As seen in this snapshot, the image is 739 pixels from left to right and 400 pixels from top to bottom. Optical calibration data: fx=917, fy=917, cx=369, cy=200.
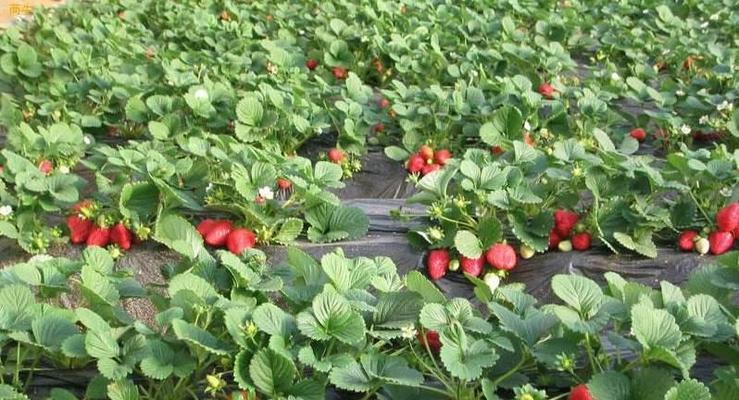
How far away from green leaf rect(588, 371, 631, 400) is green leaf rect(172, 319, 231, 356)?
2.71ft

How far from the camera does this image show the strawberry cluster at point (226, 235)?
3307mm

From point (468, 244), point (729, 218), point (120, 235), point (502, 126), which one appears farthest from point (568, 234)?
point (120, 235)

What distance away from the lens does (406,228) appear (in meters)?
3.56

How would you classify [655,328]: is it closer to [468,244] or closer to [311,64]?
[468,244]

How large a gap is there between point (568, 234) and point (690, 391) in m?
1.52

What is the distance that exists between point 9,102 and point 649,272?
321cm

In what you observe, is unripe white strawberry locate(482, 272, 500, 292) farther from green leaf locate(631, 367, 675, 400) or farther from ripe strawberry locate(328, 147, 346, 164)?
ripe strawberry locate(328, 147, 346, 164)

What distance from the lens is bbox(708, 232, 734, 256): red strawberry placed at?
10.3 ft

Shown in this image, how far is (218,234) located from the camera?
3.35 meters

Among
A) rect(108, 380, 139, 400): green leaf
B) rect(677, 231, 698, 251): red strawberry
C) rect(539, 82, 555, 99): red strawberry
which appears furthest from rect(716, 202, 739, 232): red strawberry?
rect(108, 380, 139, 400): green leaf

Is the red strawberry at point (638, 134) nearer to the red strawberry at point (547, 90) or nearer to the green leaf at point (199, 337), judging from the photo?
the red strawberry at point (547, 90)

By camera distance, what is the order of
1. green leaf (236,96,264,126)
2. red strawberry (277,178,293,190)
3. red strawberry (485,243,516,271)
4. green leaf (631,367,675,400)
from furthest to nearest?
green leaf (236,96,264,126)
red strawberry (277,178,293,190)
red strawberry (485,243,516,271)
green leaf (631,367,675,400)

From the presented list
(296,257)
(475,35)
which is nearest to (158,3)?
(475,35)

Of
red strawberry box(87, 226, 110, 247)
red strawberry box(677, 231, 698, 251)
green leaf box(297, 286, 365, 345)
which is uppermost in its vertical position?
green leaf box(297, 286, 365, 345)
